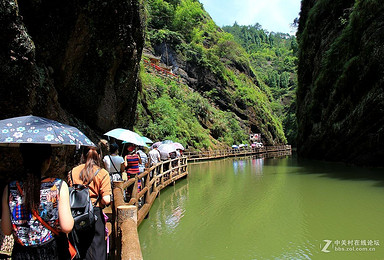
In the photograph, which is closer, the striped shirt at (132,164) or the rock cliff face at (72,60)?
the rock cliff face at (72,60)

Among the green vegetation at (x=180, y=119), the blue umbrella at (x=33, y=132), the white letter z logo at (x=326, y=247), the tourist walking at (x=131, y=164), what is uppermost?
the green vegetation at (x=180, y=119)

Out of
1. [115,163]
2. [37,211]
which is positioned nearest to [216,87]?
[115,163]

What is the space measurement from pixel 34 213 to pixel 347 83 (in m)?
17.0

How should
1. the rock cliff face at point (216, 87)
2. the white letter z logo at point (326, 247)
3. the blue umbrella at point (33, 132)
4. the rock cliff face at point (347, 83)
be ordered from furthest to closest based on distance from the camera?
1. the rock cliff face at point (216, 87)
2. the rock cliff face at point (347, 83)
3. the white letter z logo at point (326, 247)
4. the blue umbrella at point (33, 132)

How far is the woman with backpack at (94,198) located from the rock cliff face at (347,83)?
1297cm

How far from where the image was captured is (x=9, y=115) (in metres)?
4.55

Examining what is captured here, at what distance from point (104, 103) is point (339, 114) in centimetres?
1398

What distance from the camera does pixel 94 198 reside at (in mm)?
2852

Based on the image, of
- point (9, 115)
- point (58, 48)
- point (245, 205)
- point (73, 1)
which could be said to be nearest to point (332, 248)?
point (245, 205)

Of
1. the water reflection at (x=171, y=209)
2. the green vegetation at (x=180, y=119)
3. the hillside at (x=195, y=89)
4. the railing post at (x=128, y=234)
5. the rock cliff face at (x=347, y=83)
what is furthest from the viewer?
the hillside at (x=195, y=89)

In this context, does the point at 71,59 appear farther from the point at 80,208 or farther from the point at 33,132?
the point at 80,208

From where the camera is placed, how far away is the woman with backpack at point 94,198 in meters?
2.47

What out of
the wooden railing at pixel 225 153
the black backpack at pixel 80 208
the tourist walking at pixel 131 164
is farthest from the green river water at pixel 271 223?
the wooden railing at pixel 225 153

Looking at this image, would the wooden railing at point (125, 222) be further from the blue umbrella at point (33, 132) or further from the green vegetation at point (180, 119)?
the green vegetation at point (180, 119)
